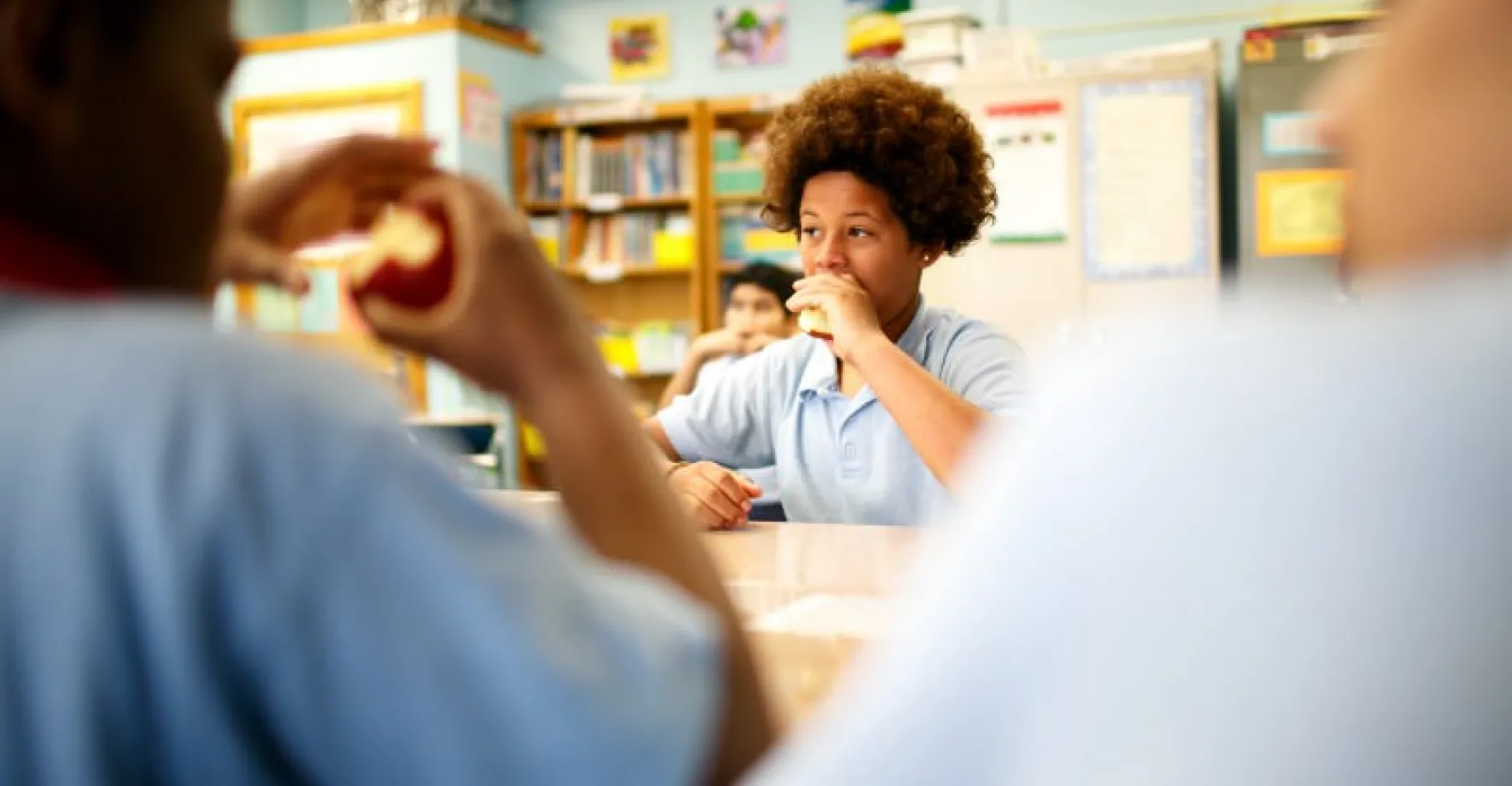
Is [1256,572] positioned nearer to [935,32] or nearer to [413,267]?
[413,267]

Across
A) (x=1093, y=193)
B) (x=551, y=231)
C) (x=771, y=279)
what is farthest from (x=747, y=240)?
(x=771, y=279)

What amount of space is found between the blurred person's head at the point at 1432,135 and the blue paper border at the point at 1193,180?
16.5ft

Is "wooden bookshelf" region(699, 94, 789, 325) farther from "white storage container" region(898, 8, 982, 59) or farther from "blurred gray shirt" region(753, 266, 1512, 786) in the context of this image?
"blurred gray shirt" region(753, 266, 1512, 786)

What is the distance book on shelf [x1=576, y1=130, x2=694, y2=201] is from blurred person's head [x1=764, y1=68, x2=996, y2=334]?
159 inches

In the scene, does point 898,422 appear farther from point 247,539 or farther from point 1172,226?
point 1172,226

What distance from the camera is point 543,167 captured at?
6641mm

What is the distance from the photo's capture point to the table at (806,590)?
0.98 meters

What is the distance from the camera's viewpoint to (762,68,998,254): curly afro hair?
2.30 meters

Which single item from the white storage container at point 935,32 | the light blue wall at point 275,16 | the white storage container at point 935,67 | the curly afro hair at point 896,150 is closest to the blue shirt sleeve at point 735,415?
the curly afro hair at point 896,150

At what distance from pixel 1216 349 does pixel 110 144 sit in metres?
0.39

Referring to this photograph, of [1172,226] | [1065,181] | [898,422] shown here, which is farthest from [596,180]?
[898,422]

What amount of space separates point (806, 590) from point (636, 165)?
5348 mm

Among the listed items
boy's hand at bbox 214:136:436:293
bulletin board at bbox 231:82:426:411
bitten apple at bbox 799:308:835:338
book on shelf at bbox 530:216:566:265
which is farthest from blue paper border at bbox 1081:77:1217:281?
boy's hand at bbox 214:136:436:293

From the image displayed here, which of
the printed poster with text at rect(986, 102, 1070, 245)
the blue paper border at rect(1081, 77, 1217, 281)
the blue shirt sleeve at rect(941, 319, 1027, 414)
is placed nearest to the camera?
the blue shirt sleeve at rect(941, 319, 1027, 414)
